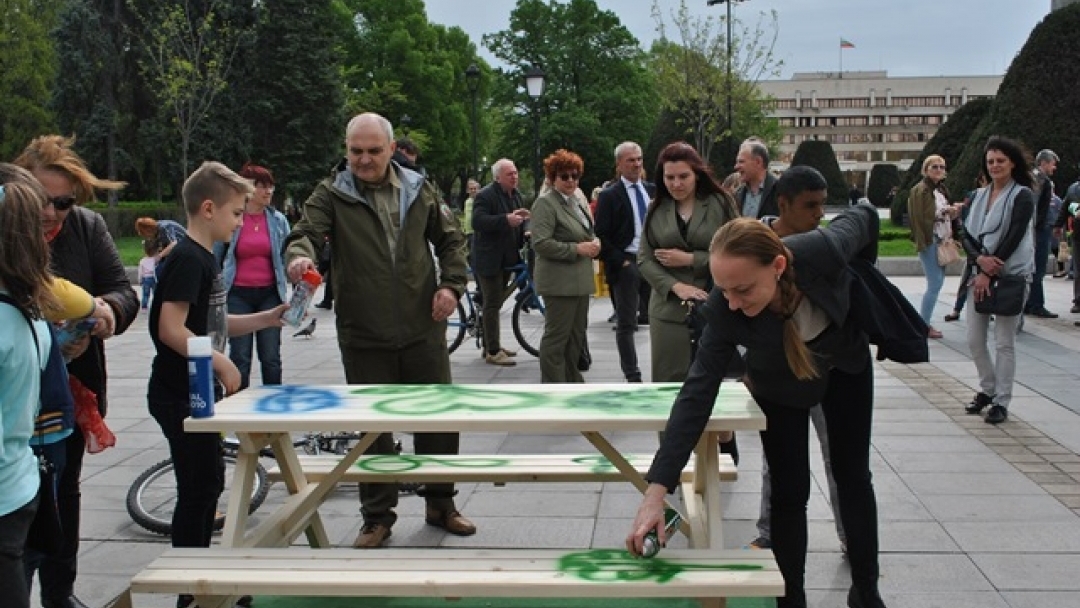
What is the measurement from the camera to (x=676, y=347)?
18.5 feet

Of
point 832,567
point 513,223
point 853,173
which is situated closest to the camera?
point 832,567

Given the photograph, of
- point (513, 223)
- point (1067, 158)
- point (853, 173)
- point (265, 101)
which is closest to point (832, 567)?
point (513, 223)

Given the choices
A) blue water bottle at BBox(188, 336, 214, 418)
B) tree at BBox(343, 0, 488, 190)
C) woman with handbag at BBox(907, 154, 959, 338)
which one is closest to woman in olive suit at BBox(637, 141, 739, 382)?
blue water bottle at BBox(188, 336, 214, 418)

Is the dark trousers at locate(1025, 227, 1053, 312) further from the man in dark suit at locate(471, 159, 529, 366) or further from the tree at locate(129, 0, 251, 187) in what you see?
the tree at locate(129, 0, 251, 187)

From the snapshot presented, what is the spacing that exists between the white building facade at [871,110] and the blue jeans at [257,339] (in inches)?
4205

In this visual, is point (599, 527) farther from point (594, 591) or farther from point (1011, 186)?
point (1011, 186)

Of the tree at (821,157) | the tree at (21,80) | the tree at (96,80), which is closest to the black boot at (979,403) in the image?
the tree at (821,157)

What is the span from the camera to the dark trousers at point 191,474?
12.6 ft

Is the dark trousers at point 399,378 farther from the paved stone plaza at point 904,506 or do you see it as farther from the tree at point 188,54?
the tree at point 188,54

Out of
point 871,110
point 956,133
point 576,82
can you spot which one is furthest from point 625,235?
point 871,110

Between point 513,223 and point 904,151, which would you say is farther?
point 904,151

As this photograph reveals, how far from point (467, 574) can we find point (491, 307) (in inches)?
272

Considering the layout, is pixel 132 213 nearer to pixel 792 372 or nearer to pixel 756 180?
pixel 756 180

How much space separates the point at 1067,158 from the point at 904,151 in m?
Answer: 98.2
